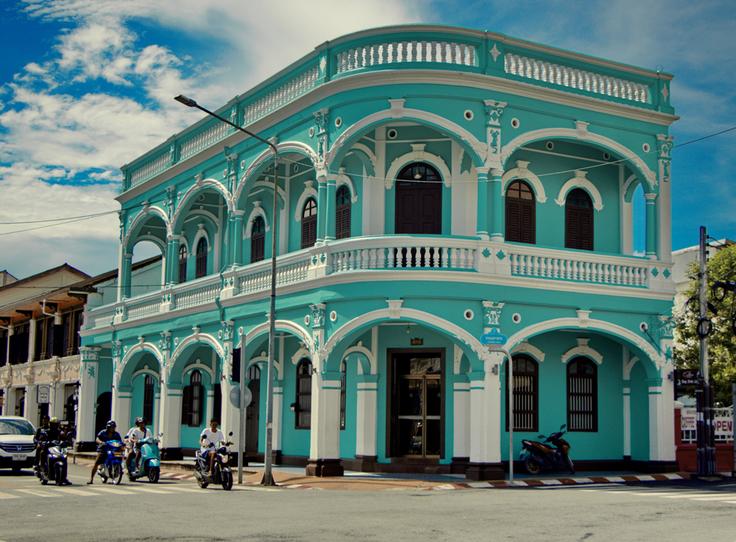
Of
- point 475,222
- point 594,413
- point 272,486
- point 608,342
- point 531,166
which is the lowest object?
point 272,486

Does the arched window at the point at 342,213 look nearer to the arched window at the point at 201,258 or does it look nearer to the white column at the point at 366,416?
the white column at the point at 366,416

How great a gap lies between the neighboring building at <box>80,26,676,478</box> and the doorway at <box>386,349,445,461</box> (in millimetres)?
51

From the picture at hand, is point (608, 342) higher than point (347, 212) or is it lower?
lower

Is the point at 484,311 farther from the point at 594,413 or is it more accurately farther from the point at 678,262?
the point at 678,262

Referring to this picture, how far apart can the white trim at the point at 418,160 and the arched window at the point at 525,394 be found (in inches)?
198

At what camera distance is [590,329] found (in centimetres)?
2544

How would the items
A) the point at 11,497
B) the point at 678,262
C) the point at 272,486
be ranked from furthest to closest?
the point at 678,262
the point at 272,486
the point at 11,497

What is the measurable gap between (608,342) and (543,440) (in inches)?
136

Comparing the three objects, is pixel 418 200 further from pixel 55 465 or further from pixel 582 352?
pixel 55 465

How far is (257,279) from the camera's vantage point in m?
28.0

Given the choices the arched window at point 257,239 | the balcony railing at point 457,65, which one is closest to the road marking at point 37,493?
the balcony railing at point 457,65

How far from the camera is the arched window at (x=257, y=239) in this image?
31.4 meters

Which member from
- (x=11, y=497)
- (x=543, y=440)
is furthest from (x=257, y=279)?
(x=11, y=497)

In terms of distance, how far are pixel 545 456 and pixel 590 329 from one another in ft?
11.0
